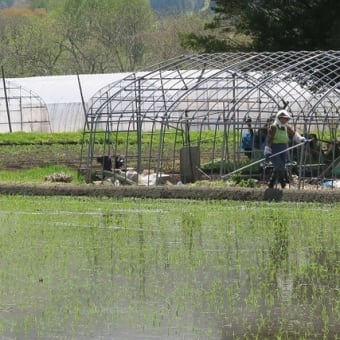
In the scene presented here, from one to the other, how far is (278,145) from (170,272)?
9.99 m

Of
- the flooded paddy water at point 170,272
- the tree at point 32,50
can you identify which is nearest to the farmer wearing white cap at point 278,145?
the flooded paddy water at point 170,272

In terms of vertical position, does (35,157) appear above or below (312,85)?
below

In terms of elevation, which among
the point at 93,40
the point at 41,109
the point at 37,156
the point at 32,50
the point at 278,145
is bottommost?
the point at 37,156

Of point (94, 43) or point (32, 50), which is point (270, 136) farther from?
point (94, 43)

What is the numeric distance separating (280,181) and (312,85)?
252 inches

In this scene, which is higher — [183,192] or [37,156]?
[183,192]

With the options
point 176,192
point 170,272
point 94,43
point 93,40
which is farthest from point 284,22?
point 93,40

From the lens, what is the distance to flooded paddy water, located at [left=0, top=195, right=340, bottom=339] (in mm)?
10375

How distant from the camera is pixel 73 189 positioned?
23.5 meters

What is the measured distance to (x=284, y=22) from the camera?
33.3 meters

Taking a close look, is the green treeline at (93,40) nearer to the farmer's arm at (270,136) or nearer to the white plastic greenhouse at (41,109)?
the white plastic greenhouse at (41,109)

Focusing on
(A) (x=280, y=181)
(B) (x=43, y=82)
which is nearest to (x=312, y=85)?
(A) (x=280, y=181)

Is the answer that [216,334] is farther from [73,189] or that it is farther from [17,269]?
[73,189]

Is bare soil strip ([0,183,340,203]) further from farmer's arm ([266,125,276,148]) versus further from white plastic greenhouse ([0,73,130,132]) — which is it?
white plastic greenhouse ([0,73,130,132])
